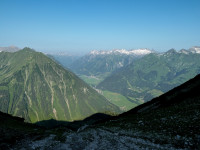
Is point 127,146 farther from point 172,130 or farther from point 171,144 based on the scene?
point 172,130

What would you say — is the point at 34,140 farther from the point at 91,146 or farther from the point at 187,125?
the point at 187,125

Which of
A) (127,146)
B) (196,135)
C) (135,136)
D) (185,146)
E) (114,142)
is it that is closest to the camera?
(185,146)

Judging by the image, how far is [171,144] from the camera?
21000 mm

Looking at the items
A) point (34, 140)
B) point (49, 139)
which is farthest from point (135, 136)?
point (34, 140)

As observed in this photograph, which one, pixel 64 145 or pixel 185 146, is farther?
pixel 64 145

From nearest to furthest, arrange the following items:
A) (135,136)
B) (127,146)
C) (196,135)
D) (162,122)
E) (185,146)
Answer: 1. (185,146)
2. (196,135)
3. (127,146)
4. (135,136)
5. (162,122)

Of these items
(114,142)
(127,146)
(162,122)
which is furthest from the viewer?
(162,122)

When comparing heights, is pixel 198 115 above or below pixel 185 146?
above

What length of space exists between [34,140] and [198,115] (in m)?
29.6

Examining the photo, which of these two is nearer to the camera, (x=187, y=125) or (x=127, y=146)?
(x=127, y=146)

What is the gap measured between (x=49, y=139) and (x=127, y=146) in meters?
14.0

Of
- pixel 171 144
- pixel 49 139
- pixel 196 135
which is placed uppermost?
pixel 196 135

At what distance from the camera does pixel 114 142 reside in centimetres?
2484

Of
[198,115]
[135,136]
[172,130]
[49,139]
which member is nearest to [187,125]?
[172,130]
